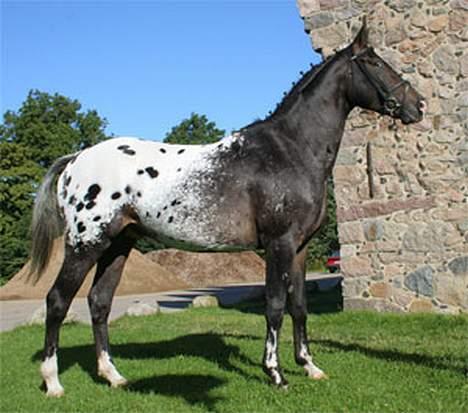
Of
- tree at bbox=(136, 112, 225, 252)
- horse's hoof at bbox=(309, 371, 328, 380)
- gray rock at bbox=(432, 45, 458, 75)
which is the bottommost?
horse's hoof at bbox=(309, 371, 328, 380)

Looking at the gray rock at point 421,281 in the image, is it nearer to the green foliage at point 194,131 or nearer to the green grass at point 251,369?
the green grass at point 251,369

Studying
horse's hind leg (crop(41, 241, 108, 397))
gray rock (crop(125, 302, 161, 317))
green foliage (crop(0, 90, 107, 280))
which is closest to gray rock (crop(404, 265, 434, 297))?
gray rock (crop(125, 302, 161, 317))

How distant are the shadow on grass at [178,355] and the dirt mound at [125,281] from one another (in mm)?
12799

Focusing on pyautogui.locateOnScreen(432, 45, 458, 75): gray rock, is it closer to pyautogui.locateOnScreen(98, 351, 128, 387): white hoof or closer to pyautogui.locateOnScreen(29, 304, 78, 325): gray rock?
pyautogui.locateOnScreen(98, 351, 128, 387): white hoof

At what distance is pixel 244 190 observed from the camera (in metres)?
4.64

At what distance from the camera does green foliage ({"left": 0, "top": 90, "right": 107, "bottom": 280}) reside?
2750 cm

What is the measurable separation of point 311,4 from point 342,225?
3.77 m

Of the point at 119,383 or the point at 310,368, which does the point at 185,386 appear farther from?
the point at 310,368

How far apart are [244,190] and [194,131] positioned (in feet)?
164

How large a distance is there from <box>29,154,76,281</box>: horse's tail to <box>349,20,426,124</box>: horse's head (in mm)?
2791

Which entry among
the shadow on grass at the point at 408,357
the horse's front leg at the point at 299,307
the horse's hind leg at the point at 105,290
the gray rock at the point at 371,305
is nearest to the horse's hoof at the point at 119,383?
the horse's hind leg at the point at 105,290

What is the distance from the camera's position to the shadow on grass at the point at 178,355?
4.78 m

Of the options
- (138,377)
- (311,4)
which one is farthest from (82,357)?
(311,4)

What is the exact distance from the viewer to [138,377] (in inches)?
208
